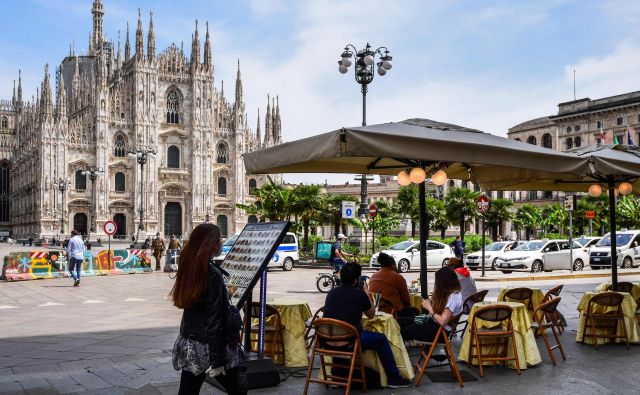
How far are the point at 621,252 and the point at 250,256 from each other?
895 inches

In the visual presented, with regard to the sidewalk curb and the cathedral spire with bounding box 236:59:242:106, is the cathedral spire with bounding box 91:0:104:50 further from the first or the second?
the sidewalk curb

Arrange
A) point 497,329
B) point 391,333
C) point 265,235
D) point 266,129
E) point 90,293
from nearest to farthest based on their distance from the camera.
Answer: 1. point 265,235
2. point 391,333
3. point 497,329
4. point 90,293
5. point 266,129

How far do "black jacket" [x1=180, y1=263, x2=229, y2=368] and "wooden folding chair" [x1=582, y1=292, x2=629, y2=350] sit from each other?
5351 mm

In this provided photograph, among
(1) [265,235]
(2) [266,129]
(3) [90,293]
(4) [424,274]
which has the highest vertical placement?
(2) [266,129]

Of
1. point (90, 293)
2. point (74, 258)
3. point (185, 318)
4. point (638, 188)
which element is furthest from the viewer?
point (74, 258)

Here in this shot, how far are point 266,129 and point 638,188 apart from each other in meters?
61.5

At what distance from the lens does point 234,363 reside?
4.32 meters

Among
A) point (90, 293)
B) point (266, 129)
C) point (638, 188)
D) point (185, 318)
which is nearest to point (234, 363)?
point (185, 318)

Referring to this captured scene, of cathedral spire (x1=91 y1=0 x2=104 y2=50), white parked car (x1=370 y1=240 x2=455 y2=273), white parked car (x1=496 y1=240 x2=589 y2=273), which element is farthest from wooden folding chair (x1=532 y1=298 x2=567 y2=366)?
cathedral spire (x1=91 y1=0 x2=104 y2=50)

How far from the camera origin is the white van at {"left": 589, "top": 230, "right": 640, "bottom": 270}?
2448cm

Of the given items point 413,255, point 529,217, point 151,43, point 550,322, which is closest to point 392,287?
point 550,322

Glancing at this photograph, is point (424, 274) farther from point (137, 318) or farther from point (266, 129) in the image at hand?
point (266, 129)

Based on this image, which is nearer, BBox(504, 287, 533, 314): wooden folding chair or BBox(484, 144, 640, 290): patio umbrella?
BBox(484, 144, 640, 290): patio umbrella

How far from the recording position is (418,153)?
20.5 ft
